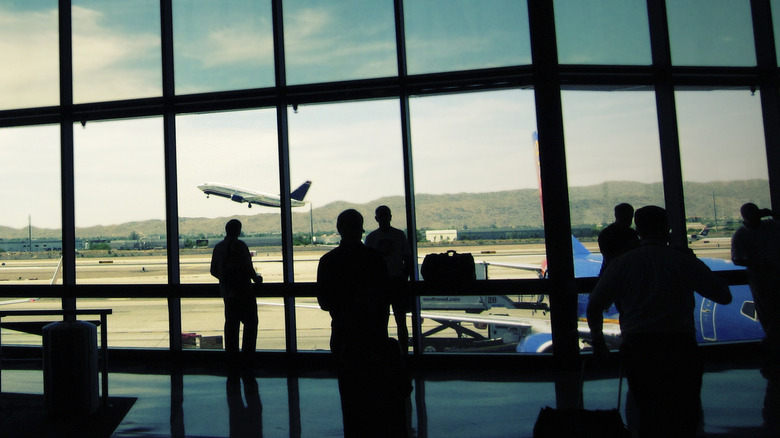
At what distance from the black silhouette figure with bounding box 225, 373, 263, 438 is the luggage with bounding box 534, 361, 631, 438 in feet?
7.06

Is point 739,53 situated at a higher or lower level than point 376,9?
lower

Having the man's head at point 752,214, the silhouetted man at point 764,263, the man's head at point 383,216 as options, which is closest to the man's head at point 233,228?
the man's head at point 383,216

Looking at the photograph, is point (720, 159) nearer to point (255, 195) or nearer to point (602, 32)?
point (602, 32)

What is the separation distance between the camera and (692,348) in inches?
90.9

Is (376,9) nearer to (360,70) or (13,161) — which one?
(360,70)

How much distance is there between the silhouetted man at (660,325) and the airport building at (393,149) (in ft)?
9.22

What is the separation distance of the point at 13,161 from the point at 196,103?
95.1 inches

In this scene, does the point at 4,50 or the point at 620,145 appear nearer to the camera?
the point at 620,145

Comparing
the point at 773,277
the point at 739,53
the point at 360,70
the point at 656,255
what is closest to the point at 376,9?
the point at 360,70

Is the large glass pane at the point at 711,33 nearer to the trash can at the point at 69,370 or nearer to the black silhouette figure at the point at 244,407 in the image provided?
the black silhouette figure at the point at 244,407

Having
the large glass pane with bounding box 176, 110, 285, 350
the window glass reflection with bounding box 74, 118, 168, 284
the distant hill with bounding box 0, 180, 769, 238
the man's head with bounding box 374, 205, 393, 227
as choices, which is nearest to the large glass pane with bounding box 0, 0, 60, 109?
the window glass reflection with bounding box 74, 118, 168, 284

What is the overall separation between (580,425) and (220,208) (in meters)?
4.62

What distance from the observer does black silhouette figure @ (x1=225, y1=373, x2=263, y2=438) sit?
382 cm

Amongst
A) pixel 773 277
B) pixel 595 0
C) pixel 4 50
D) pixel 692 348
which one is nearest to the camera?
pixel 692 348
